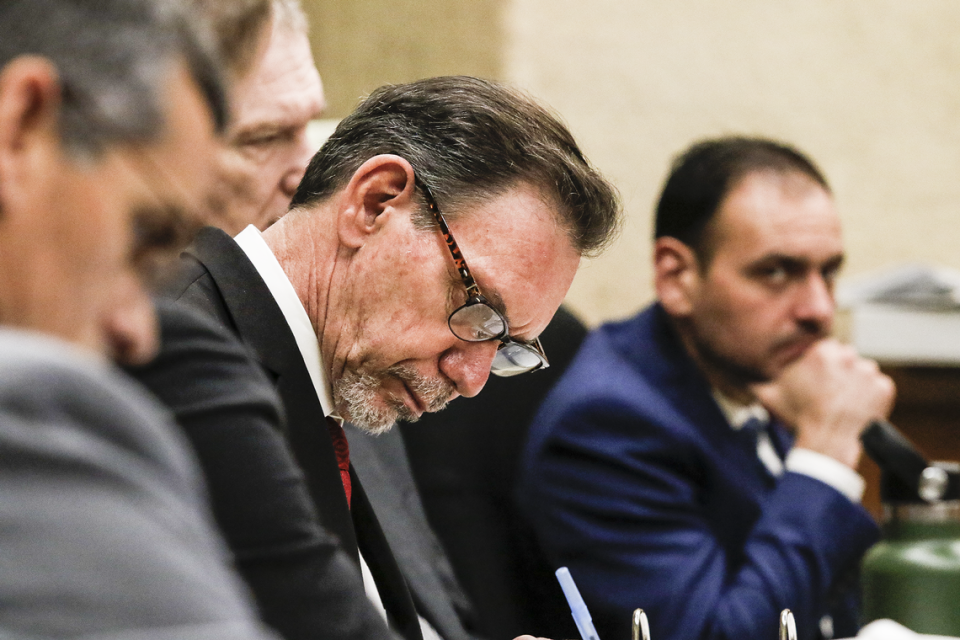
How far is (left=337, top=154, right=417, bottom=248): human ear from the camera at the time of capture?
1.19m

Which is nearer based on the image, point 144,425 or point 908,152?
point 144,425

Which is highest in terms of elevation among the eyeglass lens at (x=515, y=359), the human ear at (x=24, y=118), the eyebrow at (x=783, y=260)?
the human ear at (x=24, y=118)

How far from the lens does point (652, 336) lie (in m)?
1.97

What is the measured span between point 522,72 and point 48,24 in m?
2.48

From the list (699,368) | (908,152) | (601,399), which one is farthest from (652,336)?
(908,152)

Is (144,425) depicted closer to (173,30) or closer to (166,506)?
(166,506)

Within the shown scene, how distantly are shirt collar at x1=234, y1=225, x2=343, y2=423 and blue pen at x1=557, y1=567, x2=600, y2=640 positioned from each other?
0.36 m

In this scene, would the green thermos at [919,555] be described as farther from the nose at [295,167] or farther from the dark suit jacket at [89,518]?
the dark suit jacket at [89,518]

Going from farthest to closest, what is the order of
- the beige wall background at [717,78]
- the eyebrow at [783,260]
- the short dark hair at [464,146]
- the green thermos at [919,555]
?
the beige wall background at [717,78], the eyebrow at [783,260], the green thermos at [919,555], the short dark hair at [464,146]

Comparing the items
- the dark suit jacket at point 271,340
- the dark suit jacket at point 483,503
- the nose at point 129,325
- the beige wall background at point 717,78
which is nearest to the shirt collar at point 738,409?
the dark suit jacket at point 483,503

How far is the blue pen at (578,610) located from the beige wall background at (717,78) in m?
1.60

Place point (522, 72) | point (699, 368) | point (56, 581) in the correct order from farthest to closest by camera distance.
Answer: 1. point (522, 72)
2. point (699, 368)
3. point (56, 581)

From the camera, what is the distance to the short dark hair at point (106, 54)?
402mm

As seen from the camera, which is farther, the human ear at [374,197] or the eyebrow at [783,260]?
the eyebrow at [783,260]
